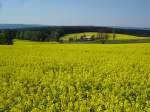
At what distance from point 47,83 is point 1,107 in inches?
159

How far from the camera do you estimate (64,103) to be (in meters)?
10.5

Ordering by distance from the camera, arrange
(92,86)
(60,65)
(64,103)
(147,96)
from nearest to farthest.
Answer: (64,103) → (147,96) → (92,86) → (60,65)

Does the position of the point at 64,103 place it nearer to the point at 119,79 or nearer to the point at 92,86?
the point at 92,86

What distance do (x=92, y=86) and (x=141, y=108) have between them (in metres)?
4.28

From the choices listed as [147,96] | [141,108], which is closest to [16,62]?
[147,96]

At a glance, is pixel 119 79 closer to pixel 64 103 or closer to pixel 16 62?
pixel 64 103

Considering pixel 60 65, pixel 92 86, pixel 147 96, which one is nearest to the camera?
pixel 147 96

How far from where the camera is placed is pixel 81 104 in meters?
10.2

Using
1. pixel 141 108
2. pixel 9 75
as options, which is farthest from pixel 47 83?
pixel 141 108

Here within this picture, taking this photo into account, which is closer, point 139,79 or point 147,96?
point 147,96

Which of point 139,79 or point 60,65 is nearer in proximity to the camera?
point 139,79

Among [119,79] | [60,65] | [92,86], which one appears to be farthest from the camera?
[60,65]

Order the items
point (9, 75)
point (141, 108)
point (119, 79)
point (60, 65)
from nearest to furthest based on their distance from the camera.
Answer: point (141, 108) < point (119, 79) < point (9, 75) < point (60, 65)

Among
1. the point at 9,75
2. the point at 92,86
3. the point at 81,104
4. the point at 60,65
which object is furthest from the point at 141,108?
the point at 60,65
